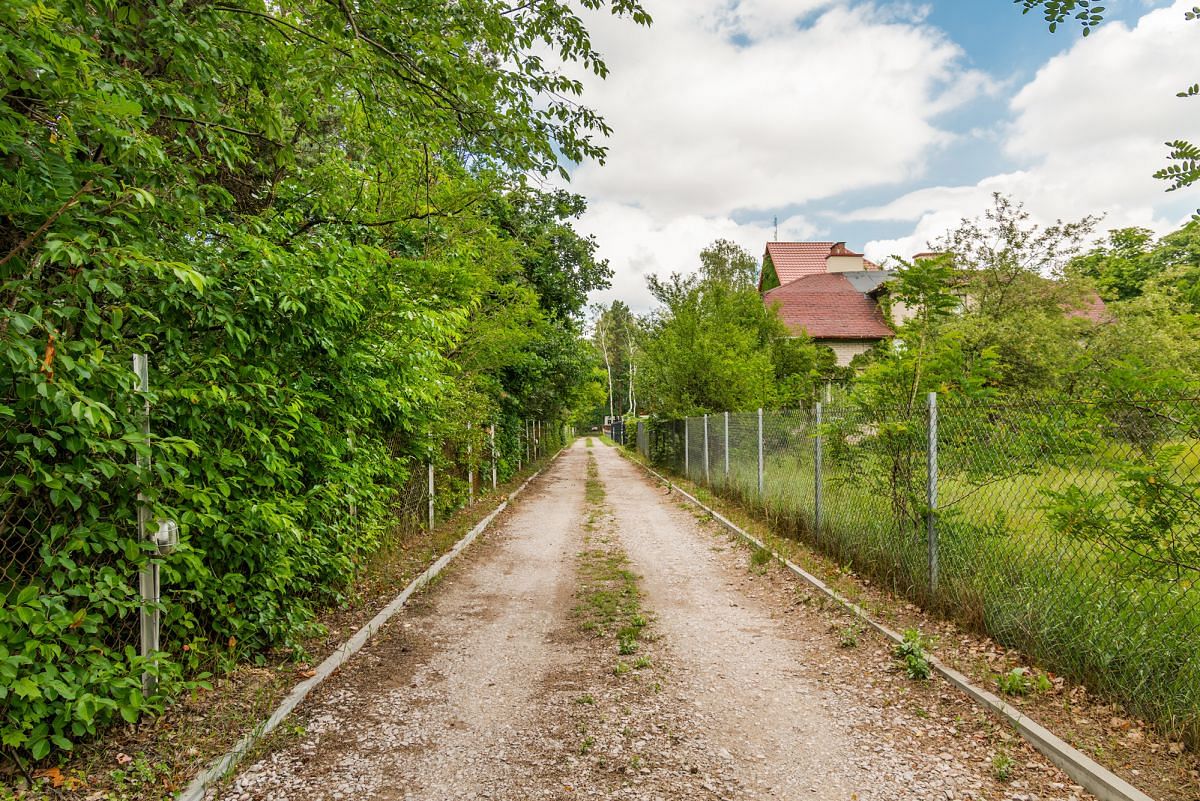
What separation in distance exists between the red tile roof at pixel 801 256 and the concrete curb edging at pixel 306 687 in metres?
36.0

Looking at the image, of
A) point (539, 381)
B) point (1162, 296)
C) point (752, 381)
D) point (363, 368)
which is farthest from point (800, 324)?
point (363, 368)

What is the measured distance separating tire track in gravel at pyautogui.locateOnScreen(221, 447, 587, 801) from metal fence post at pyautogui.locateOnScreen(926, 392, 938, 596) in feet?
11.0

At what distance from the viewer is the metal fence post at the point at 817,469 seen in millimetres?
7762

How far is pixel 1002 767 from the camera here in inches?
125

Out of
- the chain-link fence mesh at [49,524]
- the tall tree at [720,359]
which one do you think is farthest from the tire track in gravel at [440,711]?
the tall tree at [720,359]

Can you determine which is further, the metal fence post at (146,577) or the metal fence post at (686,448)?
the metal fence post at (686,448)

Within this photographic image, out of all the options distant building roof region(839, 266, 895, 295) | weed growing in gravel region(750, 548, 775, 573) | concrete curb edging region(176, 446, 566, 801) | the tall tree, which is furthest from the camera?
distant building roof region(839, 266, 895, 295)

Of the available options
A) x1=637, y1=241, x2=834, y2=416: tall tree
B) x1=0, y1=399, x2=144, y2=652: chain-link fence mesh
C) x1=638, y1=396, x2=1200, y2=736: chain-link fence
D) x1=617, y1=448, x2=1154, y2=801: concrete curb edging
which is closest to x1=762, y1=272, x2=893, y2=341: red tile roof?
x1=637, y1=241, x2=834, y2=416: tall tree

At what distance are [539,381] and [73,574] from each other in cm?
1588

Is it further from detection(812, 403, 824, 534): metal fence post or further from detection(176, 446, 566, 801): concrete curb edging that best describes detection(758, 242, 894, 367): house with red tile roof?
detection(176, 446, 566, 801): concrete curb edging

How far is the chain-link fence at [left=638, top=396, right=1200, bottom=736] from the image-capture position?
3348 millimetres

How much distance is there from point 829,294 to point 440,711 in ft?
113

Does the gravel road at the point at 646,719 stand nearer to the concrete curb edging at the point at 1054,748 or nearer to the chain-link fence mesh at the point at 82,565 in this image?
the concrete curb edging at the point at 1054,748

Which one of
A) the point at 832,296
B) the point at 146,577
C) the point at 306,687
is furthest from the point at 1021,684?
the point at 832,296
